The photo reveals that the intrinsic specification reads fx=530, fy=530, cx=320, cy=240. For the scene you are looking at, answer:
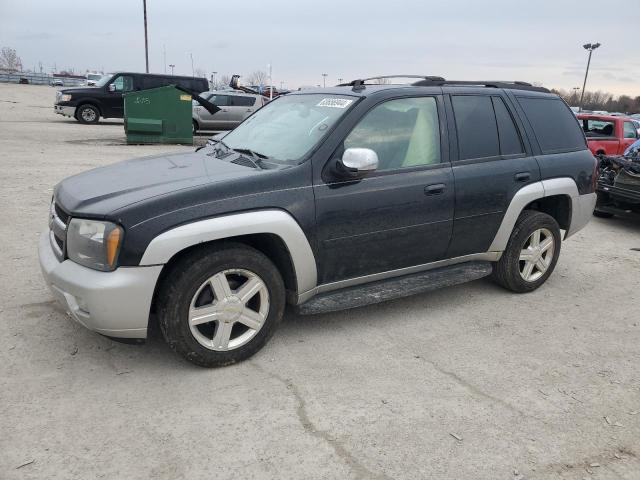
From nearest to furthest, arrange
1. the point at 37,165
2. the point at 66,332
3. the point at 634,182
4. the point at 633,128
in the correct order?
the point at 66,332 < the point at 634,182 < the point at 37,165 < the point at 633,128

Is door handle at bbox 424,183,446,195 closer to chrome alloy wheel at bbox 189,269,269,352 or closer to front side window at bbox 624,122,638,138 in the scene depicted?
chrome alloy wheel at bbox 189,269,269,352

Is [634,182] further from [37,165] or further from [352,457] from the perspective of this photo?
[37,165]

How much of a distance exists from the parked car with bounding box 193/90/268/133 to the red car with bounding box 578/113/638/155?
10.3 meters

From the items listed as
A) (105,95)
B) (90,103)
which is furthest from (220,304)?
(90,103)

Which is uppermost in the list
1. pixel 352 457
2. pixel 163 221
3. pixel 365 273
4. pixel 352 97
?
pixel 352 97

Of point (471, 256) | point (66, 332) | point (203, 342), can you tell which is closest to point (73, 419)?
point (203, 342)

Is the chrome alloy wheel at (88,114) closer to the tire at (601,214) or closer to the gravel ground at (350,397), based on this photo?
the gravel ground at (350,397)

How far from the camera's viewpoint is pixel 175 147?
579 inches

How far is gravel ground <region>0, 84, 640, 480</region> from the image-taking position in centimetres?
253

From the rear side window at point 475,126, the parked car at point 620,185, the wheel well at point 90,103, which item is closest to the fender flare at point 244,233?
the rear side window at point 475,126

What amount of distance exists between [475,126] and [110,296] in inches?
120

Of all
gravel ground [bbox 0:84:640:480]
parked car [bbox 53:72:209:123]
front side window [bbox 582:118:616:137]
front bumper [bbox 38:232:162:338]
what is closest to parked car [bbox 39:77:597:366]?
front bumper [bbox 38:232:162:338]

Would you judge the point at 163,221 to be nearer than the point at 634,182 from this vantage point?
Yes

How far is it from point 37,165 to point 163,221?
8.34 meters
